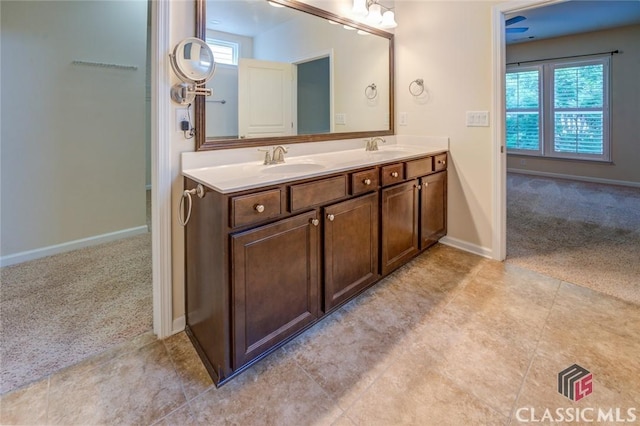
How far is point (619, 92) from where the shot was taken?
208 inches

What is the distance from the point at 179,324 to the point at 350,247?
105 centimetres

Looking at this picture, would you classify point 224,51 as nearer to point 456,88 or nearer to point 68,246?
point 456,88

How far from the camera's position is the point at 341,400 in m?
1.38

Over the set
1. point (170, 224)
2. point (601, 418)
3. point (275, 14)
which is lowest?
point (601, 418)

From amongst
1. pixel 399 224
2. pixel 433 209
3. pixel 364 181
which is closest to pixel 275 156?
pixel 364 181

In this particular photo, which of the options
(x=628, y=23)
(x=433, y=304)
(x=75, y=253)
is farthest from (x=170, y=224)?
(x=628, y=23)

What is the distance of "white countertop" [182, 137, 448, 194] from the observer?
1471 mm

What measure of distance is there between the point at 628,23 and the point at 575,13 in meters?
1.26

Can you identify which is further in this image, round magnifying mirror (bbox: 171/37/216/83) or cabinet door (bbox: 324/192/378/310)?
cabinet door (bbox: 324/192/378/310)

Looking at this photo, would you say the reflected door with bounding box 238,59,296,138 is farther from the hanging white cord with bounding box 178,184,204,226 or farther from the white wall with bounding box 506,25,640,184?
the white wall with bounding box 506,25,640,184

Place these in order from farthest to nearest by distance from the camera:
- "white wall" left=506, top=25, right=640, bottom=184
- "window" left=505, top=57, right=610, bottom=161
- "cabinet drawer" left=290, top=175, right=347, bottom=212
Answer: "window" left=505, top=57, right=610, bottom=161 → "white wall" left=506, top=25, right=640, bottom=184 → "cabinet drawer" left=290, top=175, right=347, bottom=212

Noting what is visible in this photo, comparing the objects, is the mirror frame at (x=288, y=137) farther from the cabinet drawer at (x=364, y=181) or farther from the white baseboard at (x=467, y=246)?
the white baseboard at (x=467, y=246)

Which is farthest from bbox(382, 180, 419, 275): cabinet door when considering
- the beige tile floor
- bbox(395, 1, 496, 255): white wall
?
bbox(395, 1, 496, 255): white wall

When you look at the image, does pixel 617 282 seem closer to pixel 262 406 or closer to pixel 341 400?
pixel 341 400
